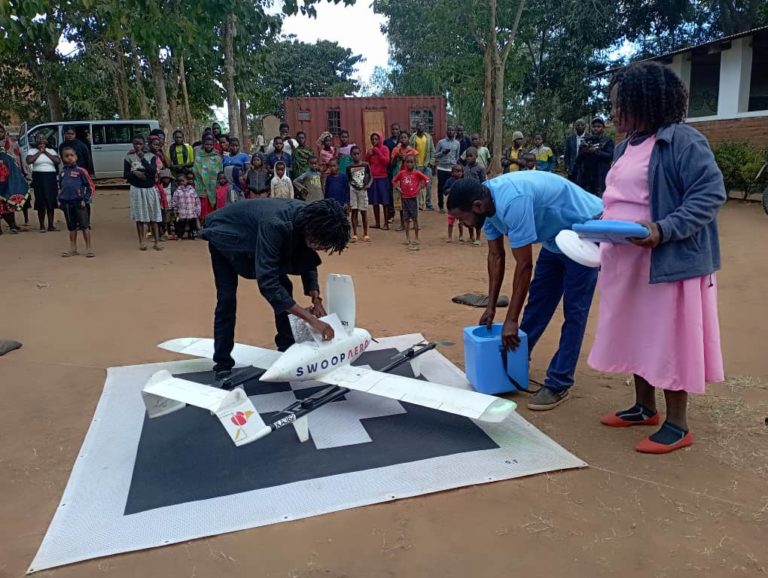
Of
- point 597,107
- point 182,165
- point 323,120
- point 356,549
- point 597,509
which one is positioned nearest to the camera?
point 356,549

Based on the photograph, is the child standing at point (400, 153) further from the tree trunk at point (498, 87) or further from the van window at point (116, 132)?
the van window at point (116, 132)

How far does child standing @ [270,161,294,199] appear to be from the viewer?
8.76 metres

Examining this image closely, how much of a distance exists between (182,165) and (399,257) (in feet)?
13.1

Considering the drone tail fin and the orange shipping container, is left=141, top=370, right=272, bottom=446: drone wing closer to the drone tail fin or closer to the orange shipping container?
the drone tail fin

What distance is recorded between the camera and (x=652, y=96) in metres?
2.61

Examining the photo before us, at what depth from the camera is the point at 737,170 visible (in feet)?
35.9

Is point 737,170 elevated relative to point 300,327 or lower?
elevated

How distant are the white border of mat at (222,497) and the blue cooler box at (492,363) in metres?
0.33

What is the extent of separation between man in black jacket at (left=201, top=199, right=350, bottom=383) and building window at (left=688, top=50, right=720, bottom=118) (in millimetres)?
13510

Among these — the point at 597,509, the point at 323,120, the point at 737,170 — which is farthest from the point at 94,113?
the point at 597,509

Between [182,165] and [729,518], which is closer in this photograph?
[729,518]

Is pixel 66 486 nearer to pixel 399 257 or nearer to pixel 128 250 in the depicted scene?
pixel 399 257

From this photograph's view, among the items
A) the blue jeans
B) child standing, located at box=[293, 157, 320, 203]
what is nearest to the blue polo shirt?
the blue jeans

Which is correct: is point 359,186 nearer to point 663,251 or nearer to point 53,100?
point 663,251
